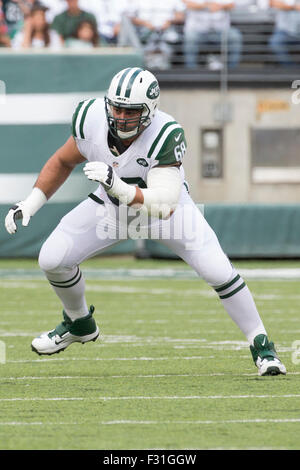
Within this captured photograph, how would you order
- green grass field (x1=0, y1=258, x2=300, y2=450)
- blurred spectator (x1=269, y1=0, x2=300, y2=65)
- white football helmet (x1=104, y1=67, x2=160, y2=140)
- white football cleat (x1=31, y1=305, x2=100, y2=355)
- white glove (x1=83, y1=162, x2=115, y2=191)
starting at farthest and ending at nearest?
blurred spectator (x1=269, y1=0, x2=300, y2=65) < white football cleat (x1=31, y1=305, x2=100, y2=355) < white football helmet (x1=104, y1=67, x2=160, y2=140) < white glove (x1=83, y1=162, x2=115, y2=191) < green grass field (x1=0, y1=258, x2=300, y2=450)

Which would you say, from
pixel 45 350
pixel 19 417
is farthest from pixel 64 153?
pixel 19 417

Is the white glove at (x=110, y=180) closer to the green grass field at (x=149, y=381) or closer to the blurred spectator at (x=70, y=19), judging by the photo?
the green grass field at (x=149, y=381)

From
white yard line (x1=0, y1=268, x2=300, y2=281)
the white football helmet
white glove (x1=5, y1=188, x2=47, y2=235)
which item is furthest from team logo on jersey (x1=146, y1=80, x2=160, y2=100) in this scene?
white yard line (x1=0, y1=268, x2=300, y2=281)

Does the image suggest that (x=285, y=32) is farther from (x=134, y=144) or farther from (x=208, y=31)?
(x=134, y=144)

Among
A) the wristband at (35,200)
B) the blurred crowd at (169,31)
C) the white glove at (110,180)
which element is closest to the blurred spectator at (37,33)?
the blurred crowd at (169,31)

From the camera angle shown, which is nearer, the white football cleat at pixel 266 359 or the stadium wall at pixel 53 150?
the white football cleat at pixel 266 359

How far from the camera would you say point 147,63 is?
56.5 feet

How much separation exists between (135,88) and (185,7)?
11519 mm

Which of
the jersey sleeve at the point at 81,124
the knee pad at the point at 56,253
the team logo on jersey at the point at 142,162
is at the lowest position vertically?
the knee pad at the point at 56,253

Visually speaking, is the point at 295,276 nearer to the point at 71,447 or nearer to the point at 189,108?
the point at 189,108

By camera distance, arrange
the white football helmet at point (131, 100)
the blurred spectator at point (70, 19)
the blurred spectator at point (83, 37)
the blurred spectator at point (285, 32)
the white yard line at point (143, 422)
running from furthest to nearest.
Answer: the blurred spectator at point (285, 32) < the blurred spectator at point (83, 37) < the blurred spectator at point (70, 19) < the white football helmet at point (131, 100) < the white yard line at point (143, 422)

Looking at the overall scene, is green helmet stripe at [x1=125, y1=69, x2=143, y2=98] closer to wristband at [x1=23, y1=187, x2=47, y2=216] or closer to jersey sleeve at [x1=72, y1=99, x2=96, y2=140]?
jersey sleeve at [x1=72, y1=99, x2=96, y2=140]

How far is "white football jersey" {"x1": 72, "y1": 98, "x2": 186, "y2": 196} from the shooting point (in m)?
Result: 5.87

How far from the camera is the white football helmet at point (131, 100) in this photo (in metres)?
5.77
